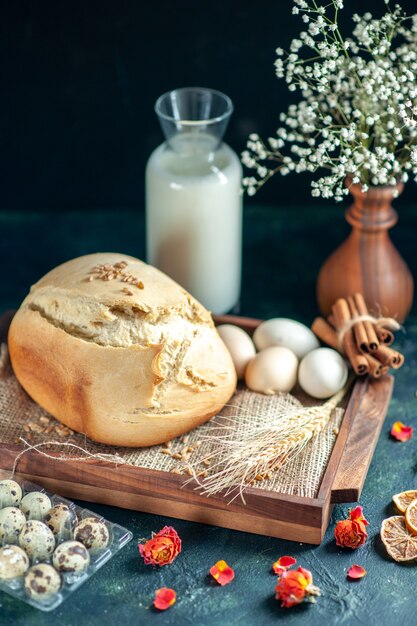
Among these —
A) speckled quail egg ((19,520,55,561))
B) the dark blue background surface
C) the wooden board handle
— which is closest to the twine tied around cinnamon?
the wooden board handle

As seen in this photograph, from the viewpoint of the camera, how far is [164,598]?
1.47 m

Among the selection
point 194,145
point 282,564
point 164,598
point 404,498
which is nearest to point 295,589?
point 282,564

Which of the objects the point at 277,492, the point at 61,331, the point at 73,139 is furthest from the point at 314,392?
the point at 73,139

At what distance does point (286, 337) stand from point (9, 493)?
655mm

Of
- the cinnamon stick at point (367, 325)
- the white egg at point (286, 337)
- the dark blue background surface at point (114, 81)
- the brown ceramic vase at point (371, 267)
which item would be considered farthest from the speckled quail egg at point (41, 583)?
the dark blue background surface at point (114, 81)

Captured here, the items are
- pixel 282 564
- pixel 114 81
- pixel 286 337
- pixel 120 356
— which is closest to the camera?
pixel 282 564

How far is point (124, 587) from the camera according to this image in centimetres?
150

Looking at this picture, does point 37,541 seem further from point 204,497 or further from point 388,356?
point 388,356

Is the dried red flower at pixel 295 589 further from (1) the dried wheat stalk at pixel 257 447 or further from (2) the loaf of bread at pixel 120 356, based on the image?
(2) the loaf of bread at pixel 120 356

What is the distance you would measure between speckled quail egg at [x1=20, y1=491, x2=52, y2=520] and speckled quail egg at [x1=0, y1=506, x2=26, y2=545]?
0.09ft

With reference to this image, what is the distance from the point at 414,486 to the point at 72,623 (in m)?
0.67

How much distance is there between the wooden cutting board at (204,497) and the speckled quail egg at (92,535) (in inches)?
4.5

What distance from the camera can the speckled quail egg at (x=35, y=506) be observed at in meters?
1.54

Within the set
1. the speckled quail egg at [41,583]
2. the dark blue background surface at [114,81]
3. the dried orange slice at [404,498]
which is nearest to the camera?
the speckled quail egg at [41,583]
